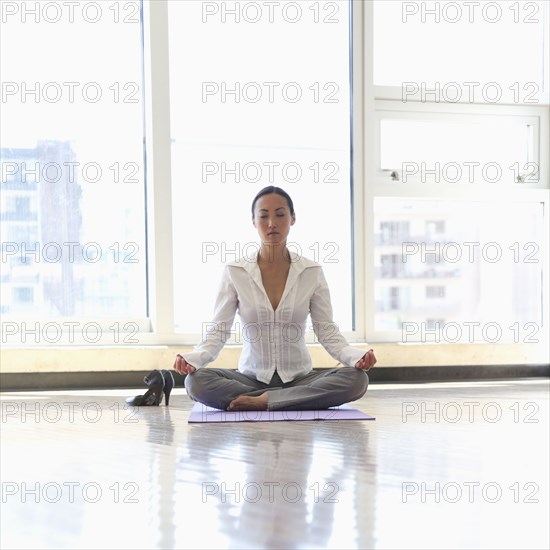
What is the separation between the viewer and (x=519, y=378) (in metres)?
4.46

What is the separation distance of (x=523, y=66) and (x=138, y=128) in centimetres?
245

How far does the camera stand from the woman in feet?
10.5

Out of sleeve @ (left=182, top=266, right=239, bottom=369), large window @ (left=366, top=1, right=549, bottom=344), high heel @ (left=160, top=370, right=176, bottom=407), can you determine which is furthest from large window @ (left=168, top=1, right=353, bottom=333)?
sleeve @ (left=182, top=266, right=239, bottom=369)

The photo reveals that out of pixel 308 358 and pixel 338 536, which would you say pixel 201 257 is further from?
pixel 338 536

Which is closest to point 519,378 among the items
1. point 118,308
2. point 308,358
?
point 308,358

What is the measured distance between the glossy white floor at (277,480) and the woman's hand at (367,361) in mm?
244

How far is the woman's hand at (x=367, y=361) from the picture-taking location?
122 inches

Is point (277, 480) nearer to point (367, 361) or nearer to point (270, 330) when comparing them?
point (367, 361)

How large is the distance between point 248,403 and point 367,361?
552 millimetres

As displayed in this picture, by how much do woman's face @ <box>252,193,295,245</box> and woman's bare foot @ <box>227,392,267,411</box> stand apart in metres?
0.70

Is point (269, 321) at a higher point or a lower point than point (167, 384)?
higher

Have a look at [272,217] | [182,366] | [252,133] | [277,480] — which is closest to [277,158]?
[252,133]

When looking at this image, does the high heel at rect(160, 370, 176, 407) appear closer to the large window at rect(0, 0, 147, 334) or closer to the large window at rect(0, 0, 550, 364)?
the large window at rect(0, 0, 550, 364)

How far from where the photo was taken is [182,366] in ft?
10.3
